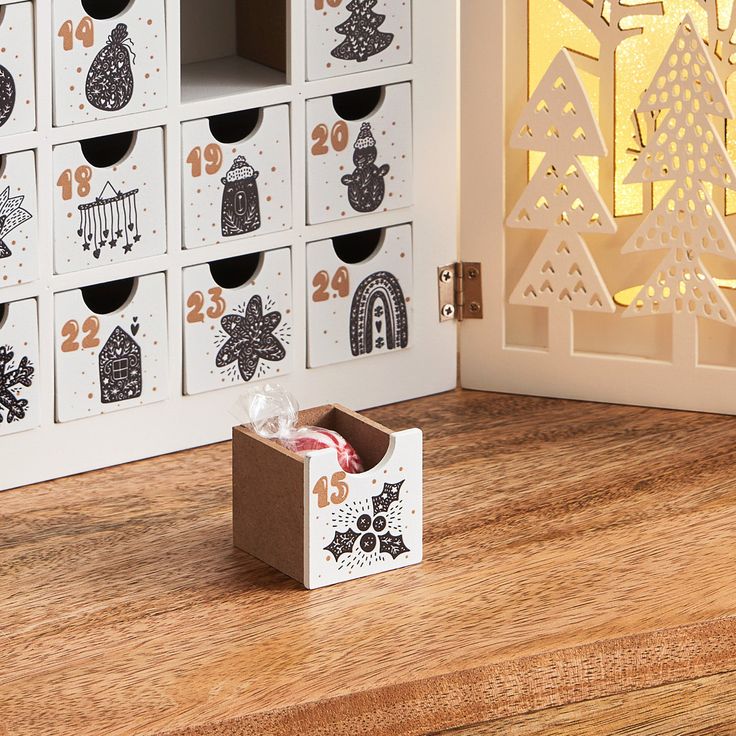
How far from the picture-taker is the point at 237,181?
147cm

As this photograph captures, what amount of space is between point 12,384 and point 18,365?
2cm

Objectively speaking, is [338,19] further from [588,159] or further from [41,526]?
[41,526]

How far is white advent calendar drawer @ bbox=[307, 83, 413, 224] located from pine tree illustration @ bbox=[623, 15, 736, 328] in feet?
0.77

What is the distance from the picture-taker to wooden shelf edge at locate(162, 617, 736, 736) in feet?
3.47

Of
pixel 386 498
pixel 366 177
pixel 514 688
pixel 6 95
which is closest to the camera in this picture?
pixel 514 688

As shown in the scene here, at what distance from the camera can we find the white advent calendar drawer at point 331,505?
1.19 meters

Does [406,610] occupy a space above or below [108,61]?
below

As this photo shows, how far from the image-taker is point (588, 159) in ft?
5.26

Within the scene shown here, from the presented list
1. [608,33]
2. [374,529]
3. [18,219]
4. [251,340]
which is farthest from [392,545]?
[608,33]

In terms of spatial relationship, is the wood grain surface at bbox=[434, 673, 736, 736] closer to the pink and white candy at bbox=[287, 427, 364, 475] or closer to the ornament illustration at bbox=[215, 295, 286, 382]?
the pink and white candy at bbox=[287, 427, 364, 475]

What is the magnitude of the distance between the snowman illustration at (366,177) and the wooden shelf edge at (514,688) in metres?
0.58

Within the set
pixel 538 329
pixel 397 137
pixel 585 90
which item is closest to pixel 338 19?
pixel 397 137

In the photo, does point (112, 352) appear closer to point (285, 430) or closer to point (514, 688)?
point (285, 430)

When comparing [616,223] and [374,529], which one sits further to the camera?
[616,223]
